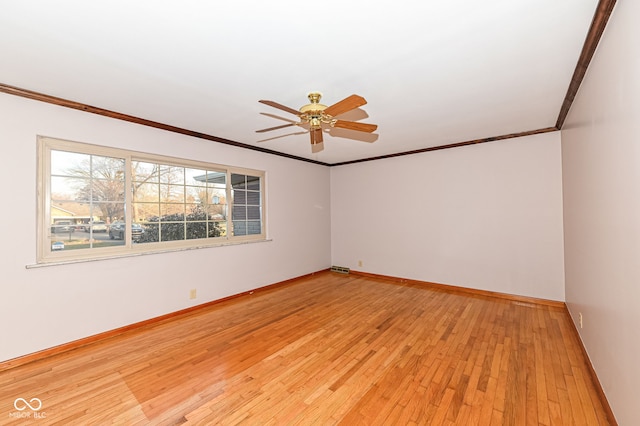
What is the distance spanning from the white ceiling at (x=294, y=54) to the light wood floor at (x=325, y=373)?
8.03 feet

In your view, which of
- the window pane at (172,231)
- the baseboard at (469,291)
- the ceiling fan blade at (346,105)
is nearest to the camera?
the ceiling fan blade at (346,105)

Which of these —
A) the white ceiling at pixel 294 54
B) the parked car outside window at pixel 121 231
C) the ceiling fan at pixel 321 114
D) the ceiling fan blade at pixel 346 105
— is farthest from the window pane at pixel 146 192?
the ceiling fan blade at pixel 346 105

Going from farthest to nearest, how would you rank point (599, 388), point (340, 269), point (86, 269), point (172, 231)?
point (340, 269)
point (172, 231)
point (86, 269)
point (599, 388)

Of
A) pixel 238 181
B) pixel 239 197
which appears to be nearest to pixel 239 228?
pixel 239 197

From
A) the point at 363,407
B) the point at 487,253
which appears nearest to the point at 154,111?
the point at 363,407

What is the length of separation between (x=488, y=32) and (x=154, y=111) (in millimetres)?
3136

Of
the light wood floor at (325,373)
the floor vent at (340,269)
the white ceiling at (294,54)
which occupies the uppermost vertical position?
the white ceiling at (294,54)

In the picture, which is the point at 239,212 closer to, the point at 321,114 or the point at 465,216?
the point at 321,114

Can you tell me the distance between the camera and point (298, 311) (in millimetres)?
3605

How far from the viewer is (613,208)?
1.63m

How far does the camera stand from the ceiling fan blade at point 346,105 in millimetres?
1925

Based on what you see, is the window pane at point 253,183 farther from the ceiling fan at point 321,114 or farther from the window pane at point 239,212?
the ceiling fan at point 321,114

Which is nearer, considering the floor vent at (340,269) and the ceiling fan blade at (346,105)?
the ceiling fan blade at (346,105)

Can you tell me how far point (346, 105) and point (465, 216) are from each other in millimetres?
3342
